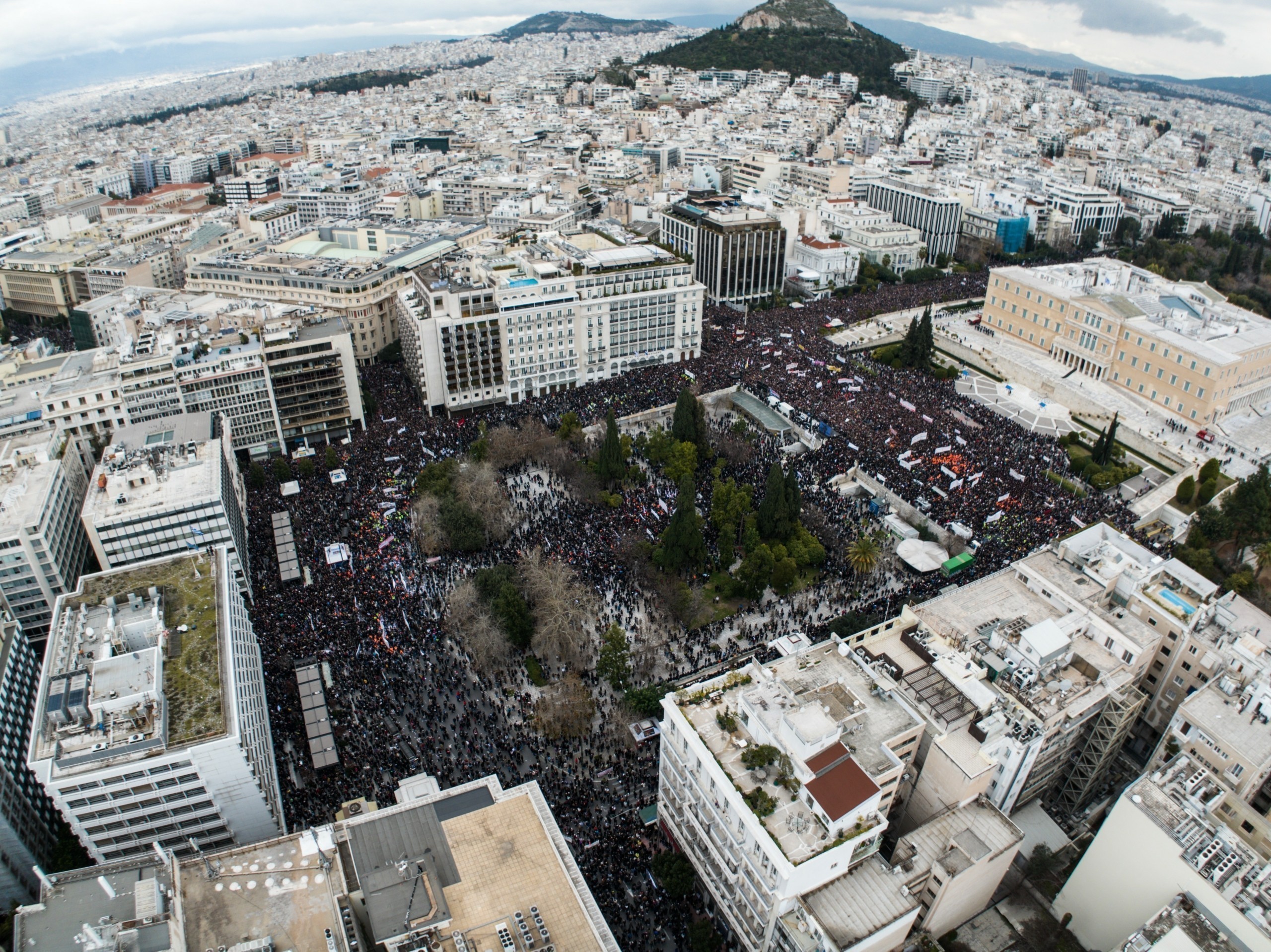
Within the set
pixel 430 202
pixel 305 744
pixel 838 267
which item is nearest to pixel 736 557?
pixel 305 744

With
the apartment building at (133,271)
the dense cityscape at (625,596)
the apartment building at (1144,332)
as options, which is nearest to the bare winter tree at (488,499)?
the dense cityscape at (625,596)

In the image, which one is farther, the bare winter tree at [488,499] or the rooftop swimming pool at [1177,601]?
the bare winter tree at [488,499]

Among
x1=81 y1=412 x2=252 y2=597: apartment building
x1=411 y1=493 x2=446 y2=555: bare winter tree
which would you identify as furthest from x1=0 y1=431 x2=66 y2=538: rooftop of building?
x1=411 y1=493 x2=446 y2=555: bare winter tree

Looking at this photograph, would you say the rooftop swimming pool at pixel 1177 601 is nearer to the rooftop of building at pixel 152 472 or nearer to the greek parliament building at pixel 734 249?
the rooftop of building at pixel 152 472

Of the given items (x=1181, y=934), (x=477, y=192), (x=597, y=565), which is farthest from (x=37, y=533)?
(x=477, y=192)

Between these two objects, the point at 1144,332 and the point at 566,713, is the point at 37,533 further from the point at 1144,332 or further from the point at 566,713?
the point at 1144,332
